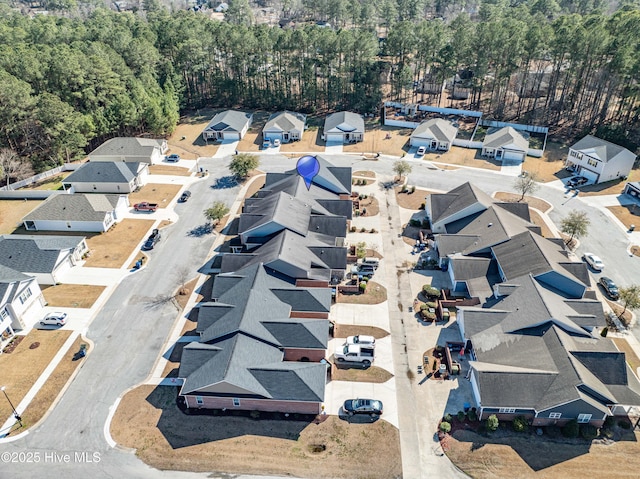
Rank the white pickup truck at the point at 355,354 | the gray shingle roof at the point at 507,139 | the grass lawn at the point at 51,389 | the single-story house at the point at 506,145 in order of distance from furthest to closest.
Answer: the gray shingle roof at the point at 507,139, the single-story house at the point at 506,145, the white pickup truck at the point at 355,354, the grass lawn at the point at 51,389

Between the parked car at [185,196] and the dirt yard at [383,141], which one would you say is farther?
the dirt yard at [383,141]

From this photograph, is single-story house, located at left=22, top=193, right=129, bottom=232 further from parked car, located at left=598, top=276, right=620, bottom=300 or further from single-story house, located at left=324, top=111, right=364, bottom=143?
parked car, located at left=598, top=276, right=620, bottom=300

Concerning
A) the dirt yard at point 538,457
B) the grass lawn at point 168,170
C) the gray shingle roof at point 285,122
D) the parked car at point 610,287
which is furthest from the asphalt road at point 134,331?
the dirt yard at point 538,457

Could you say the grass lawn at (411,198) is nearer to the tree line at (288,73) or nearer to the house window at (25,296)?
the tree line at (288,73)

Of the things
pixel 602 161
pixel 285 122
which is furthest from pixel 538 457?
pixel 285 122

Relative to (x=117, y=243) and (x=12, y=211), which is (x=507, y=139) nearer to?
(x=117, y=243)

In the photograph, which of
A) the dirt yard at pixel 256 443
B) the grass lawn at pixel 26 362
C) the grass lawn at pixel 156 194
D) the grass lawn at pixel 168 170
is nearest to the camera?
the dirt yard at pixel 256 443
